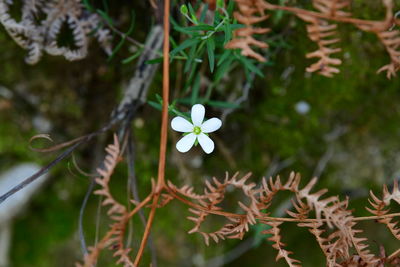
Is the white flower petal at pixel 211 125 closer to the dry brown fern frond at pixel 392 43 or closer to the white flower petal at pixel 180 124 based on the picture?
the white flower petal at pixel 180 124

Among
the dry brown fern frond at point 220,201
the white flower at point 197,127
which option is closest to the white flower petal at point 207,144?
the white flower at point 197,127

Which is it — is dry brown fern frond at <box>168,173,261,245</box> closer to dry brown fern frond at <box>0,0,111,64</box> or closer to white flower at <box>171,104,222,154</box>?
white flower at <box>171,104,222,154</box>

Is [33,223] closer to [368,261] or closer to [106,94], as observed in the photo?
[106,94]

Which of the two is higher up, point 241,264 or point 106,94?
Answer: point 106,94

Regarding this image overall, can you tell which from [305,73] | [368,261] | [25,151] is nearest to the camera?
[368,261]

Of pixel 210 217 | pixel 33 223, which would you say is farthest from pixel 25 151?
pixel 210 217

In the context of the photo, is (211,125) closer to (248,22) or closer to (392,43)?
(248,22)

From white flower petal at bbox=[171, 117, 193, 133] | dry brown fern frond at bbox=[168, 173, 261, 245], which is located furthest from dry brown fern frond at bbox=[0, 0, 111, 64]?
dry brown fern frond at bbox=[168, 173, 261, 245]
